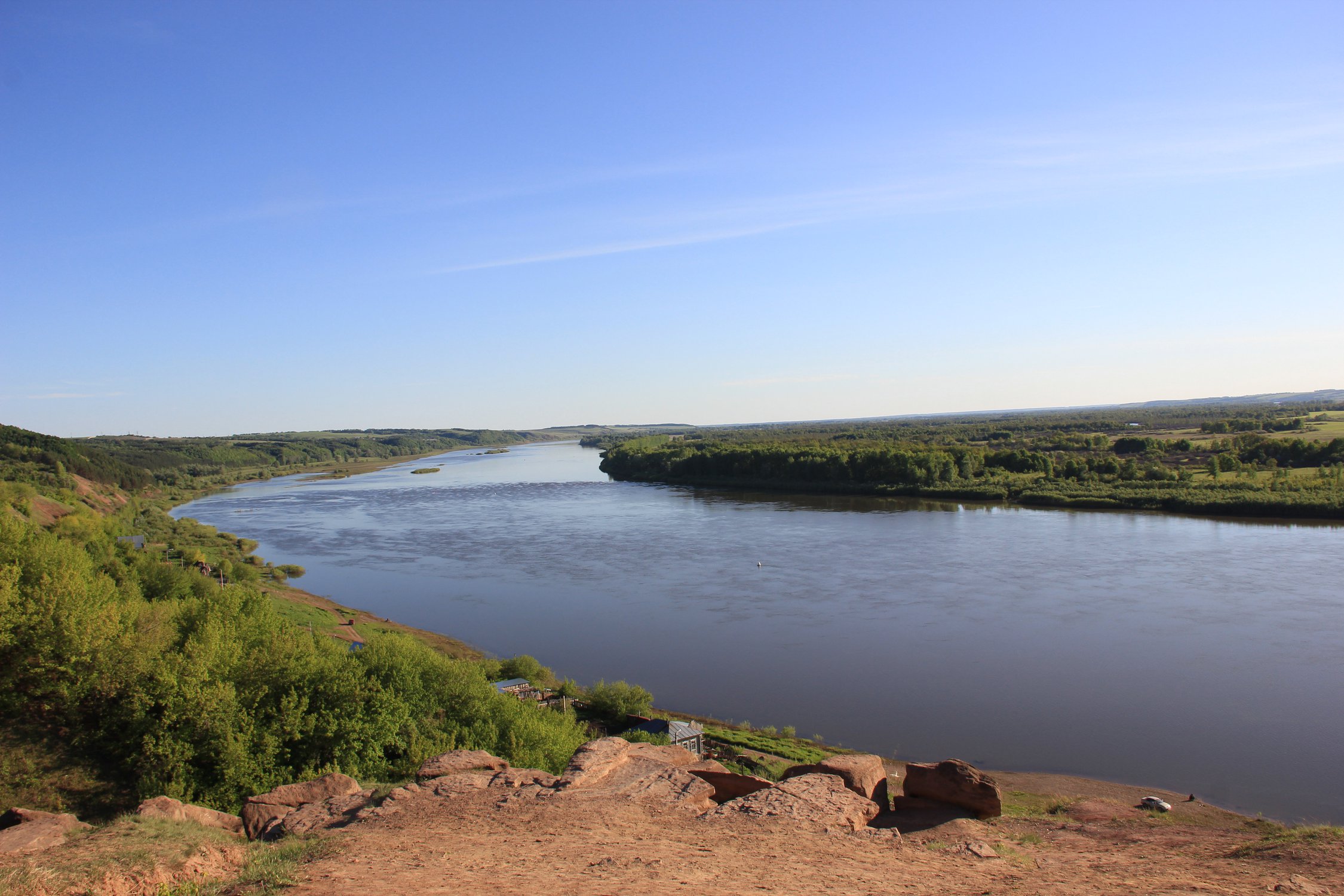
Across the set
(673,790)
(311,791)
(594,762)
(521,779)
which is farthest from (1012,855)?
(311,791)

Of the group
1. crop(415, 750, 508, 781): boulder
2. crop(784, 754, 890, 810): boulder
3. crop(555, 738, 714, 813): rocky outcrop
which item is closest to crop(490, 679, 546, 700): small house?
crop(415, 750, 508, 781): boulder

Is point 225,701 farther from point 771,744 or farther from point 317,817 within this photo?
point 771,744

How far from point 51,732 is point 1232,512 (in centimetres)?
4626

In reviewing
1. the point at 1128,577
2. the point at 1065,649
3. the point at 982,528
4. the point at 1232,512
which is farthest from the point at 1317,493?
the point at 1065,649

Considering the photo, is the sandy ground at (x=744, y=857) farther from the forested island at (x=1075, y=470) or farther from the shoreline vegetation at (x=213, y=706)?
the forested island at (x=1075, y=470)

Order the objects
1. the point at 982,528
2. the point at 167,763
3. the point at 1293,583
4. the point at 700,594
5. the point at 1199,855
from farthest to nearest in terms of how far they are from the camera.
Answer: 1. the point at 982,528
2. the point at 700,594
3. the point at 1293,583
4. the point at 167,763
5. the point at 1199,855

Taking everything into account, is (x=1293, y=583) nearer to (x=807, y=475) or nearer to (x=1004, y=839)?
(x=1004, y=839)

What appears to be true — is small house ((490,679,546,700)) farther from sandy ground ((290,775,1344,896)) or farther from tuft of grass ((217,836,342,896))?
tuft of grass ((217,836,342,896))

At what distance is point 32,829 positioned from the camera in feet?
21.9

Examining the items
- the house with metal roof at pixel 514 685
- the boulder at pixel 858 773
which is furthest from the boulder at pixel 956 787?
the house with metal roof at pixel 514 685

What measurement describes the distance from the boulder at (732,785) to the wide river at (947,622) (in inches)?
294

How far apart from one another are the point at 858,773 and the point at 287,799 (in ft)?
20.0

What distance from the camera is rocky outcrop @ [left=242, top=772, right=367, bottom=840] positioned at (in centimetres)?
777

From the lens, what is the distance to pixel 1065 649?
19422 millimetres
